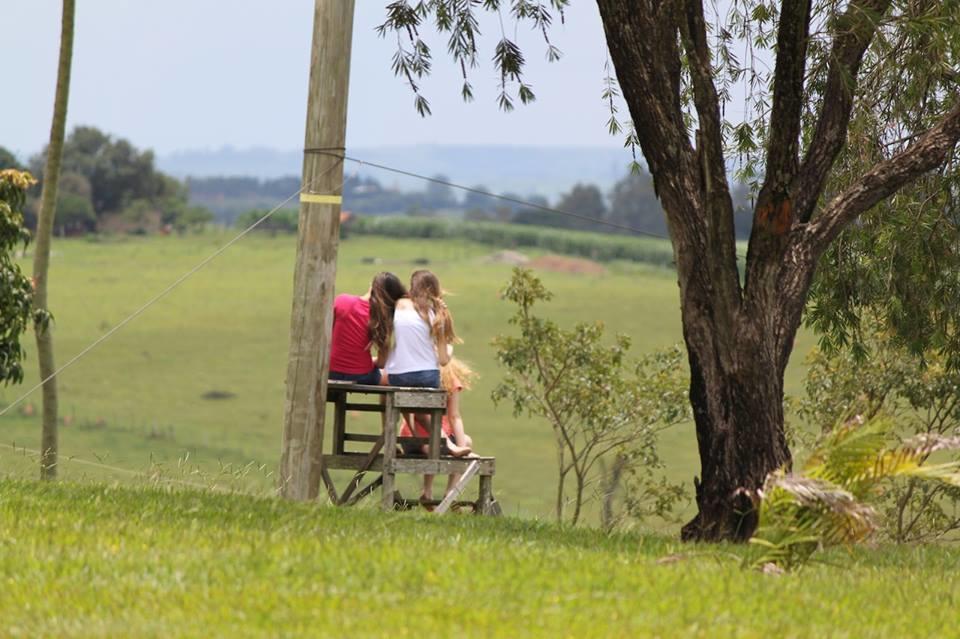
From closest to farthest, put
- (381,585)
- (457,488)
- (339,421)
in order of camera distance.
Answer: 1. (381,585)
2. (457,488)
3. (339,421)

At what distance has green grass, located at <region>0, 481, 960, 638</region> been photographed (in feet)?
18.6

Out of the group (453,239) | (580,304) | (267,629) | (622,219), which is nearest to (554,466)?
(580,304)

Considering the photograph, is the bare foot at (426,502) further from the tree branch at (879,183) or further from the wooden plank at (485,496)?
the tree branch at (879,183)

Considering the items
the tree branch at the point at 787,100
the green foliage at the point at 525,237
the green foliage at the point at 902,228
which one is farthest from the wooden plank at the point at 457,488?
the green foliage at the point at 525,237

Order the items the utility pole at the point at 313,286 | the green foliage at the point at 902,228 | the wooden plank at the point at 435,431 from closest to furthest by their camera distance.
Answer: the utility pole at the point at 313,286 → the wooden plank at the point at 435,431 → the green foliage at the point at 902,228

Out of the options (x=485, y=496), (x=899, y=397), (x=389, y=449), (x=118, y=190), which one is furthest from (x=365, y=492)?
(x=118, y=190)

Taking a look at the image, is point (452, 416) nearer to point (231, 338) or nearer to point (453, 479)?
point (453, 479)

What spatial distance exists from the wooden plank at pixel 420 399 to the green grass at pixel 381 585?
6.64 feet

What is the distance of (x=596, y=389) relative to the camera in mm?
24062

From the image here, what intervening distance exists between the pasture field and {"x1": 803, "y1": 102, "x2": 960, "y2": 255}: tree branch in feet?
196

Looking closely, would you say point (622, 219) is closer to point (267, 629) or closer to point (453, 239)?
point (453, 239)

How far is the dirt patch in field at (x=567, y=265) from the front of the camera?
143 meters

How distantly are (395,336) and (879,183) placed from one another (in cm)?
370

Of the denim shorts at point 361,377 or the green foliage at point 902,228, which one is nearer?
the denim shorts at point 361,377
